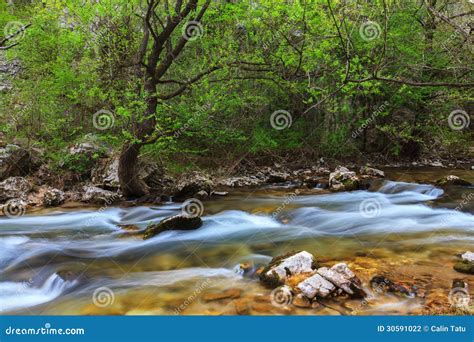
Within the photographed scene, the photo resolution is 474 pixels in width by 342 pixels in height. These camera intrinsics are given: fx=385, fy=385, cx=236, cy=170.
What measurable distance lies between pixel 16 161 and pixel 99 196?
3151mm

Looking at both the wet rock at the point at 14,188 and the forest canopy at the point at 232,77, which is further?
the wet rock at the point at 14,188

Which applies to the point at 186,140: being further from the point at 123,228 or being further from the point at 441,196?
the point at 441,196

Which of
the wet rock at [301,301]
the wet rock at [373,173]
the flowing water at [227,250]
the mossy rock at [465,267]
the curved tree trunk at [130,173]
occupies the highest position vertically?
the curved tree trunk at [130,173]

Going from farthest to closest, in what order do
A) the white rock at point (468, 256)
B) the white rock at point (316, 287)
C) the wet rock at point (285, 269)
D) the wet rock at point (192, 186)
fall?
the wet rock at point (192, 186) → the white rock at point (468, 256) → the wet rock at point (285, 269) → the white rock at point (316, 287)

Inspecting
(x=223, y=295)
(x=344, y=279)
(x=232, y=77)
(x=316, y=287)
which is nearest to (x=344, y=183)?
(x=232, y=77)

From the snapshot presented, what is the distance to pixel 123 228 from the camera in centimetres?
844

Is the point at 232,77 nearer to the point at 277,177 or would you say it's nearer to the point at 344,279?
the point at 277,177

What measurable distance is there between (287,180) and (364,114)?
5.89 meters

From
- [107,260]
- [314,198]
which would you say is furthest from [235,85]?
[107,260]

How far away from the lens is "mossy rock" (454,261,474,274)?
5067 mm

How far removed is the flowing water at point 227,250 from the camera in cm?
469

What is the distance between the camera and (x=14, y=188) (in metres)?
10.5

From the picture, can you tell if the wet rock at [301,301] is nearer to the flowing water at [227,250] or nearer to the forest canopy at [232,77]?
the flowing water at [227,250]

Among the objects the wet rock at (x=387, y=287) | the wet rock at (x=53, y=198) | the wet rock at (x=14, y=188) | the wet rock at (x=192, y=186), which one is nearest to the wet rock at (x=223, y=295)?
the wet rock at (x=387, y=287)
